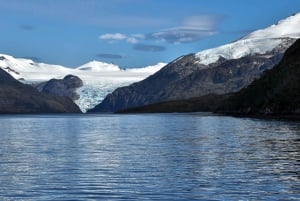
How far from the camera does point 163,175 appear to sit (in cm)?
5728

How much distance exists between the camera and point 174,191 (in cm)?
4778

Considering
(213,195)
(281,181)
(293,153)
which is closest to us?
(213,195)

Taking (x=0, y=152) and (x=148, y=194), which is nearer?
(x=148, y=194)

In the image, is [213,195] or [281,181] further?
[281,181]

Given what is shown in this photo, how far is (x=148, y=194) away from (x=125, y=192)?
80.1 inches

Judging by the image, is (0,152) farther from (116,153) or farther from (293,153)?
(293,153)

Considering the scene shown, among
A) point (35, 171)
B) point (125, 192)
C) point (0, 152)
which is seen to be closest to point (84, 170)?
point (35, 171)

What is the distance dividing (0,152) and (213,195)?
47.4 metres

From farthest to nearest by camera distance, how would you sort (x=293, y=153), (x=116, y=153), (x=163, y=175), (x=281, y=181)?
(x=116, y=153) → (x=293, y=153) → (x=163, y=175) → (x=281, y=181)

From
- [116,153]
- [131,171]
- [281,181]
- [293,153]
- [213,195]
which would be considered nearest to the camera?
[213,195]

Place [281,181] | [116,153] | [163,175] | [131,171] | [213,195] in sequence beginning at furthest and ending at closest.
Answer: [116,153] → [131,171] → [163,175] → [281,181] → [213,195]

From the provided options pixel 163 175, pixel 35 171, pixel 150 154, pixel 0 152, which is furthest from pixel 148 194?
pixel 0 152

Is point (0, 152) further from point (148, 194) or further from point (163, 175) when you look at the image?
point (148, 194)

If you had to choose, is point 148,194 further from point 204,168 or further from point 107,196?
point 204,168
